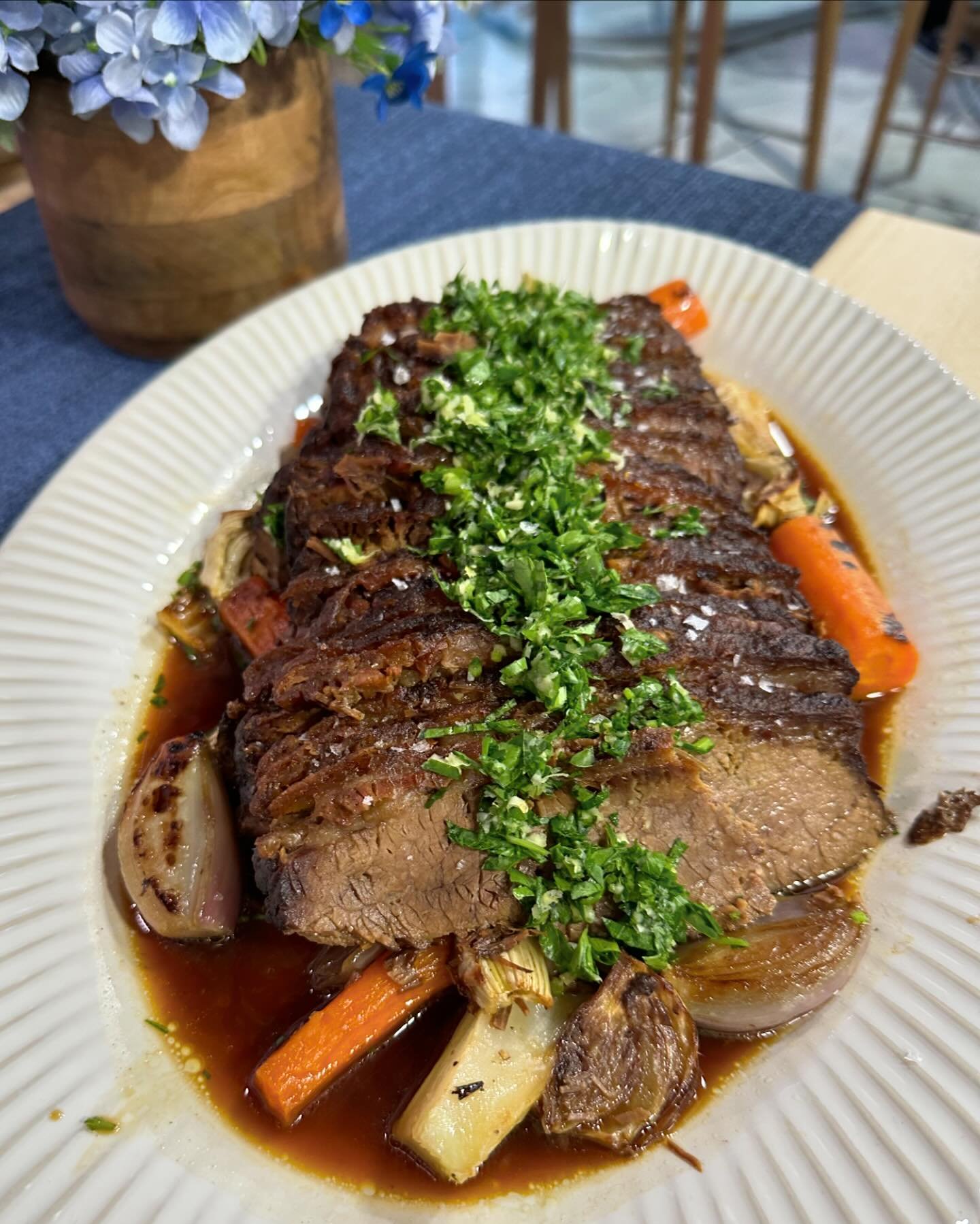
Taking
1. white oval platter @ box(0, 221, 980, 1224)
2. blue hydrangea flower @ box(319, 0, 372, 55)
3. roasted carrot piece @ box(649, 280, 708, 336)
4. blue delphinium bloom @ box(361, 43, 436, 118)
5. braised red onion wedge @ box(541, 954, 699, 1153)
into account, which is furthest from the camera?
roasted carrot piece @ box(649, 280, 708, 336)

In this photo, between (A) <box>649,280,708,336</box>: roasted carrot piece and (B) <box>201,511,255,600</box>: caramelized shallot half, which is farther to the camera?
(A) <box>649,280,708,336</box>: roasted carrot piece

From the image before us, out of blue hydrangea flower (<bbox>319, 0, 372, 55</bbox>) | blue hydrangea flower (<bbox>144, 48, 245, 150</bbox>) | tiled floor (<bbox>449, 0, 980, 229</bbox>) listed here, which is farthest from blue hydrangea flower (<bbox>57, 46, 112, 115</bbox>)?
tiled floor (<bbox>449, 0, 980, 229</bbox>)

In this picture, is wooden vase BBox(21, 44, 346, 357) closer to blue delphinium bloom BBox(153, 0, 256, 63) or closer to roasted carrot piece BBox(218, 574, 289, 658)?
blue delphinium bloom BBox(153, 0, 256, 63)

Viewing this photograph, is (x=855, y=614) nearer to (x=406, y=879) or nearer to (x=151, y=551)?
(x=406, y=879)

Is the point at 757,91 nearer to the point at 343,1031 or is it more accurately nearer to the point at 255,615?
the point at 255,615

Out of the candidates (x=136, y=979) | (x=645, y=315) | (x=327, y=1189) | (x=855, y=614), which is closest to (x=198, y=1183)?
(x=327, y=1189)

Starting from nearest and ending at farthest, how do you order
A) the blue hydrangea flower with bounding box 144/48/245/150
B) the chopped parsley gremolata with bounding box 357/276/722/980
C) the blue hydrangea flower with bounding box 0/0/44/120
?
1. the chopped parsley gremolata with bounding box 357/276/722/980
2. the blue hydrangea flower with bounding box 0/0/44/120
3. the blue hydrangea flower with bounding box 144/48/245/150
